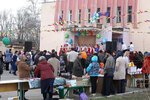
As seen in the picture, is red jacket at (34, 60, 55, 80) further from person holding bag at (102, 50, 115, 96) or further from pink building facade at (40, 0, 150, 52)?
pink building facade at (40, 0, 150, 52)

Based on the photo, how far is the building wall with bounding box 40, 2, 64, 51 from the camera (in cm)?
3750

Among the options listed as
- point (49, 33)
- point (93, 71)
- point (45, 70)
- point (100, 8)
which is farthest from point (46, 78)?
Answer: point (49, 33)

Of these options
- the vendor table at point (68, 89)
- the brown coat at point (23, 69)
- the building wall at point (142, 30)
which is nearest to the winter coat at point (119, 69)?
the vendor table at point (68, 89)

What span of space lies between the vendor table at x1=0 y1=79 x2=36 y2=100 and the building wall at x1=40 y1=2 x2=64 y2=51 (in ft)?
88.3

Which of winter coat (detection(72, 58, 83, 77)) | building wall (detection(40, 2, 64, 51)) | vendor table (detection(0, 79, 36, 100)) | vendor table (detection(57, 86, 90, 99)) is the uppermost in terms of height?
building wall (detection(40, 2, 64, 51))

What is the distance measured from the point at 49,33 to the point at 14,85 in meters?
29.2

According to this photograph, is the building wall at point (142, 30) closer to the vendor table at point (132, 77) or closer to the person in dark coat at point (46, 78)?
the vendor table at point (132, 77)

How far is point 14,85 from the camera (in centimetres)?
991

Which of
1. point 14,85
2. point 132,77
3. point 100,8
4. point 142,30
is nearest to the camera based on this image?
point 14,85

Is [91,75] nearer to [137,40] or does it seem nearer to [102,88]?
[102,88]

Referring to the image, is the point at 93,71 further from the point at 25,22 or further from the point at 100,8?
the point at 25,22

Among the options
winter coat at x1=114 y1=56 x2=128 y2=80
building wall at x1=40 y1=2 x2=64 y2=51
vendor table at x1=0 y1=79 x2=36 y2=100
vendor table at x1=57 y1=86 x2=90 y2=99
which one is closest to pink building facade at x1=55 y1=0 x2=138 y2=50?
building wall at x1=40 y1=2 x2=64 y2=51

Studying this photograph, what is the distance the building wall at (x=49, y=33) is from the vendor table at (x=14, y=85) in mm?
26900

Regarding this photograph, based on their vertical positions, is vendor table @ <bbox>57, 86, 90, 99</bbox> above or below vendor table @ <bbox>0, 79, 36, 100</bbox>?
below
